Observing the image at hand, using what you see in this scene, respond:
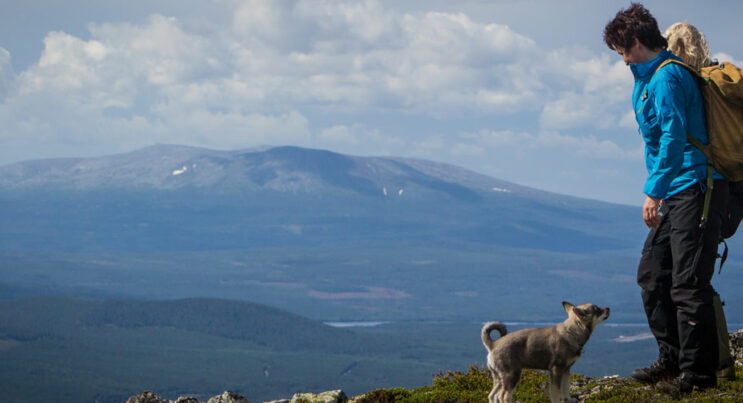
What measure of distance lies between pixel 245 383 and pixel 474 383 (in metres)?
161

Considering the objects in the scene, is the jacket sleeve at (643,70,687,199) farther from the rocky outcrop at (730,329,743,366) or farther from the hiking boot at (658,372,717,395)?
the rocky outcrop at (730,329,743,366)

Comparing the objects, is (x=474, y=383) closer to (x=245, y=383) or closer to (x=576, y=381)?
(x=576, y=381)

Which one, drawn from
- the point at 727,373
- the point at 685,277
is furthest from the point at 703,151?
the point at 727,373

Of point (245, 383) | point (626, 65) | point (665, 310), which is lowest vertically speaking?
point (245, 383)

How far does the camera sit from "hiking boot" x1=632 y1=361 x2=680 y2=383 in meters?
9.55

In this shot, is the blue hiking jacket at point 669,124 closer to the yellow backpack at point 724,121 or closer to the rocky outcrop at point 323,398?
the yellow backpack at point 724,121

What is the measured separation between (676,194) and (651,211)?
1.03ft

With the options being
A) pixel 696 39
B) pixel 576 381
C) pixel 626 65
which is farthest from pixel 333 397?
pixel 696 39

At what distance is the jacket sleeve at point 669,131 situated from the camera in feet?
27.4

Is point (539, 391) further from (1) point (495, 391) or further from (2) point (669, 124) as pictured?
(2) point (669, 124)

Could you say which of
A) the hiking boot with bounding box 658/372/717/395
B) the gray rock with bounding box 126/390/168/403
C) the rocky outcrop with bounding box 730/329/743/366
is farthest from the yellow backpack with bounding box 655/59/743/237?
the gray rock with bounding box 126/390/168/403

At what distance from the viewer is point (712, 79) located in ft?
28.3

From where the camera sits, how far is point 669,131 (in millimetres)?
8375

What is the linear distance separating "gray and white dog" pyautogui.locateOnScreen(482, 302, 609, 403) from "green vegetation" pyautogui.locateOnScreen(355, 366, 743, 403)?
1020 millimetres
